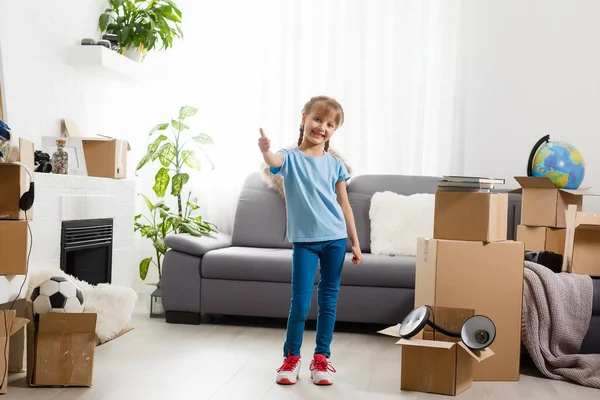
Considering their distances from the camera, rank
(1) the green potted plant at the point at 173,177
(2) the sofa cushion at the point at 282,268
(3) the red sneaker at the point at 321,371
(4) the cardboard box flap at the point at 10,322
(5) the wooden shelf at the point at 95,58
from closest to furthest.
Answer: (4) the cardboard box flap at the point at 10,322, (3) the red sneaker at the point at 321,371, (2) the sofa cushion at the point at 282,268, (5) the wooden shelf at the point at 95,58, (1) the green potted plant at the point at 173,177

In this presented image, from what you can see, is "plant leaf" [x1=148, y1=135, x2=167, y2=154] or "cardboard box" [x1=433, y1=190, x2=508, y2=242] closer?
"cardboard box" [x1=433, y1=190, x2=508, y2=242]

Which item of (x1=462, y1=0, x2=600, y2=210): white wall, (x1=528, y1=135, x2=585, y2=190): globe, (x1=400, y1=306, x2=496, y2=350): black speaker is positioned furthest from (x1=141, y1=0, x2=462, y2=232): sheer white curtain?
(x1=400, y1=306, x2=496, y2=350): black speaker

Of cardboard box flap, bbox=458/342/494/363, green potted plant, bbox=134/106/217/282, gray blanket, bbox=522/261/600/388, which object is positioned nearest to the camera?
cardboard box flap, bbox=458/342/494/363

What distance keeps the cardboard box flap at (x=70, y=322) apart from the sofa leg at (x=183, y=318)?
5.01 feet

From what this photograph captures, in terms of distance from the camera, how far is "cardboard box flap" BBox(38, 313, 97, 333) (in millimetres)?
2641

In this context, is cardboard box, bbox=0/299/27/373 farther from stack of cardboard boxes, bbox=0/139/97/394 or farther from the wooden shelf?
the wooden shelf

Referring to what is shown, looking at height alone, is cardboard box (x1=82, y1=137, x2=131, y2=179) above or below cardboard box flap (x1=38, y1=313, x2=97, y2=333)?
above

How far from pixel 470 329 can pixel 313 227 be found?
0.70 meters

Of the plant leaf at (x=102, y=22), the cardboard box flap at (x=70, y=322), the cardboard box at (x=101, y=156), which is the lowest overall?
the cardboard box flap at (x=70, y=322)

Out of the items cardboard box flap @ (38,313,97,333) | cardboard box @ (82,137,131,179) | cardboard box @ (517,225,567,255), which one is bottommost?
cardboard box flap @ (38,313,97,333)

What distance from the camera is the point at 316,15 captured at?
5113 millimetres

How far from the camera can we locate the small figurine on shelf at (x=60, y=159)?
368cm

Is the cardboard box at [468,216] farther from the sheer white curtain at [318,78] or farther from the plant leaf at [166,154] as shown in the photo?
the plant leaf at [166,154]

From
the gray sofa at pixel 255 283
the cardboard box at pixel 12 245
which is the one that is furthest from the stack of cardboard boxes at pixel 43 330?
the gray sofa at pixel 255 283
